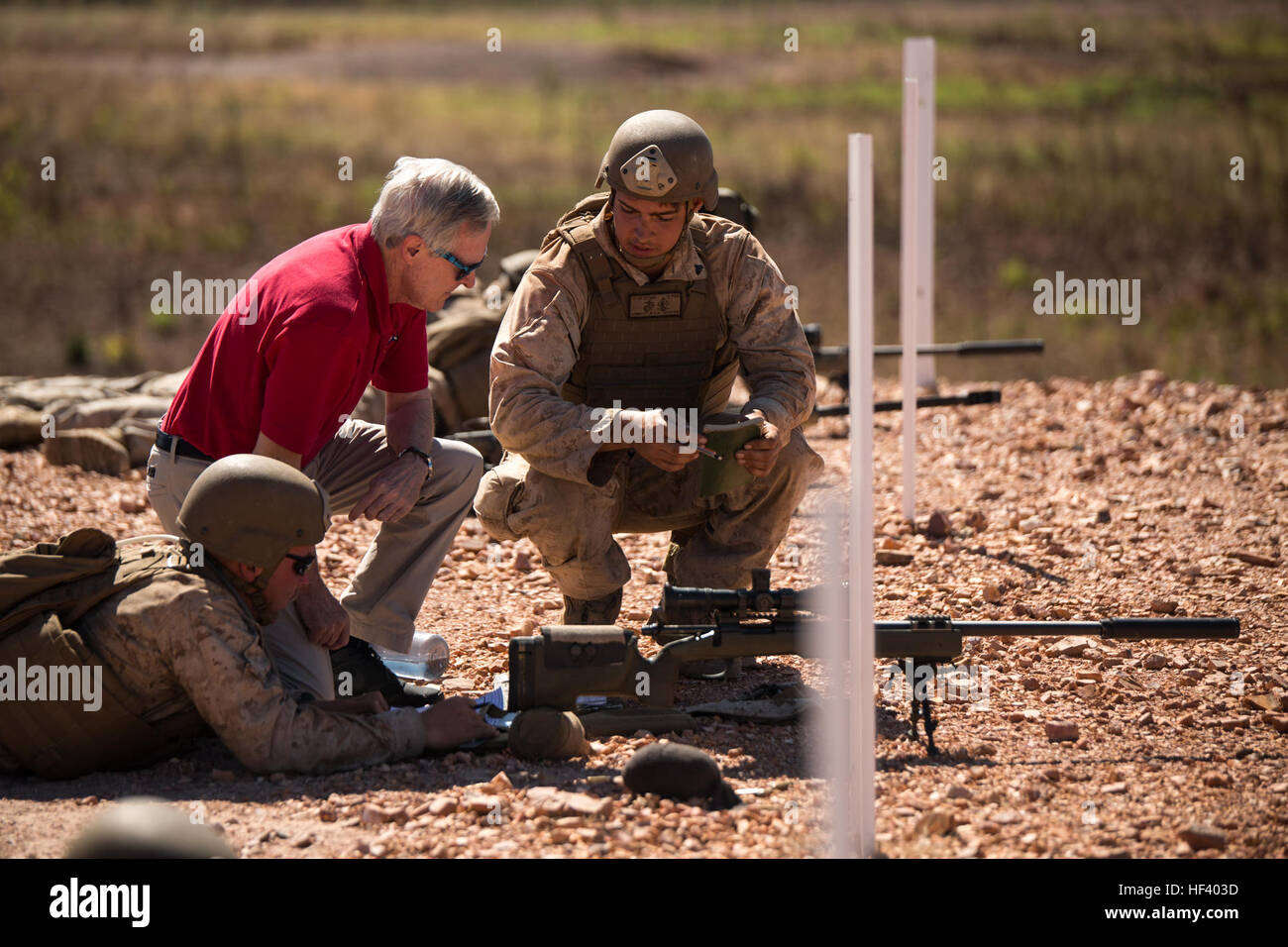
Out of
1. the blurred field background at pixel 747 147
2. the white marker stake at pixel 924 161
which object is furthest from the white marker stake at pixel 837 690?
the blurred field background at pixel 747 147

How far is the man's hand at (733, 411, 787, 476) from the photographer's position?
4.70 metres

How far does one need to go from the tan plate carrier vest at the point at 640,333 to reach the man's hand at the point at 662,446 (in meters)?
0.40

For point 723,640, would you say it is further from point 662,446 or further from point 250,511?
point 250,511

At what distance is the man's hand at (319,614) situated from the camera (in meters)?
4.29

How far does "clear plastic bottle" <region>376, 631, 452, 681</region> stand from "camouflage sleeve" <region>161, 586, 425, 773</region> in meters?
0.96

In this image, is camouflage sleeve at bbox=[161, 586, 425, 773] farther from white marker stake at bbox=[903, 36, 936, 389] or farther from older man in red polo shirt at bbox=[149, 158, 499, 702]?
white marker stake at bbox=[903, 36, 936, 389]

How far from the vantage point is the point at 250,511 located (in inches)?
150

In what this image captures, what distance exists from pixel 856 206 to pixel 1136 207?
1571 cm

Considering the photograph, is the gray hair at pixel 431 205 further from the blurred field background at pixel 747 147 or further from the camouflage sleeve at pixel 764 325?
the blurred field background at pixel 747 147

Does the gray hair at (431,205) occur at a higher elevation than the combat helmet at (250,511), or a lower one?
higher

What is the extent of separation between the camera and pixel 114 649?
3.80 metres

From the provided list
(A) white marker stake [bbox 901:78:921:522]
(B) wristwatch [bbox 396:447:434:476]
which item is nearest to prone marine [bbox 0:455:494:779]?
(B) wristwatch [bbox 396:447:434:476]

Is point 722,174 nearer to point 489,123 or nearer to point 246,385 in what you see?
point 489,123
